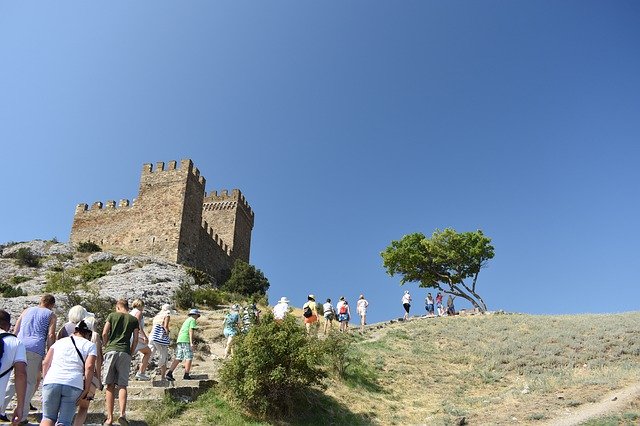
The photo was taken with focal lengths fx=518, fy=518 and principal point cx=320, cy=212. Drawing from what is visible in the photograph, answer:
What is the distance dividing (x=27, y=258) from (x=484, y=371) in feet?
100

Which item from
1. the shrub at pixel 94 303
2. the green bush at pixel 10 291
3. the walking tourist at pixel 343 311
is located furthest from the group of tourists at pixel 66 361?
the green bush at pixel 10 291

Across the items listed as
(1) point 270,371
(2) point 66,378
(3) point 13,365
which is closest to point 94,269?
(1) point 270,371

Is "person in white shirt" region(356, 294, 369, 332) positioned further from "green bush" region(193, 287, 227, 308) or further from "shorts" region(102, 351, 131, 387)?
"shorts" region(102, 351, 131, 387)

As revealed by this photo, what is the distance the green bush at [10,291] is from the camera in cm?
2722

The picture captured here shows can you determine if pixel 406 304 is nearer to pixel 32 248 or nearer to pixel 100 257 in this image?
pixel 100 257

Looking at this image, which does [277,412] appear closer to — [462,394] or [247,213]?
[462,394]

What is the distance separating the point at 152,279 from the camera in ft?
95.5

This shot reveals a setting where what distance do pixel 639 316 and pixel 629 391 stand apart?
15.4 m

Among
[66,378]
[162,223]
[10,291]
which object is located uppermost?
[162,223]

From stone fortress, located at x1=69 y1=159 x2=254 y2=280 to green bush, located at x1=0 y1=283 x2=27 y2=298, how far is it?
25.7 feet

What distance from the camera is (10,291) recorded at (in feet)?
90.5

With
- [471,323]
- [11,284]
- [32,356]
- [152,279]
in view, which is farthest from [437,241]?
[32,356]

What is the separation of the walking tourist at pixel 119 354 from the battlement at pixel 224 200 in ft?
120

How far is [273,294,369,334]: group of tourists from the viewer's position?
48.6ft
